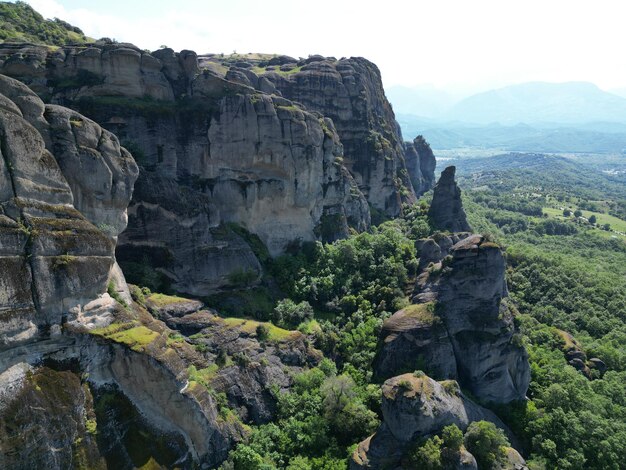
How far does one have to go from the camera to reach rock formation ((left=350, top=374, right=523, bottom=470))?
28.6 meters

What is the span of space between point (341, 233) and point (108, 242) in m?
35.6

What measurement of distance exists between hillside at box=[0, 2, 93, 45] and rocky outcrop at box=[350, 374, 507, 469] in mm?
56277

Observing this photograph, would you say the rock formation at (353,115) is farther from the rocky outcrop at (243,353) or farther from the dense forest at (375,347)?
the rocky outcrop at (243,353)

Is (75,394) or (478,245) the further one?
(478,245)

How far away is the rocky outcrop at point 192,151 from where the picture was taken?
39.9 meters

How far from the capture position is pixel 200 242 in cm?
4141

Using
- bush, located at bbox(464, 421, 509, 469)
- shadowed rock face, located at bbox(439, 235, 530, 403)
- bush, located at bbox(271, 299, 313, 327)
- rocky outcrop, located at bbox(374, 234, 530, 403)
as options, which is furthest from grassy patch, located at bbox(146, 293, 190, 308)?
bush, located at bbox(464, 421, 509, 469)

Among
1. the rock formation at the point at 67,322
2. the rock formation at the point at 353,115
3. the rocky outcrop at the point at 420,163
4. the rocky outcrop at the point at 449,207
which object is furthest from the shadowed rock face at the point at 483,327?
the rocky outcrop at the point at 420,163

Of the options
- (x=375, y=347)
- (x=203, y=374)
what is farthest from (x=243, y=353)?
(x=375, y=347)

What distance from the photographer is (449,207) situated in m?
67.8

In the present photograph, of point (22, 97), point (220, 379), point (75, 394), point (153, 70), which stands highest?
point (153, 70)

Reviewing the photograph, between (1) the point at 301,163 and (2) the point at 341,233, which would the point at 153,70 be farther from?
(2) the point at 341,233

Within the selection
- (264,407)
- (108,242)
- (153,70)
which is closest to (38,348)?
(108,242)

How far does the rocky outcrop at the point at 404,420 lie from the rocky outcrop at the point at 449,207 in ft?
132
